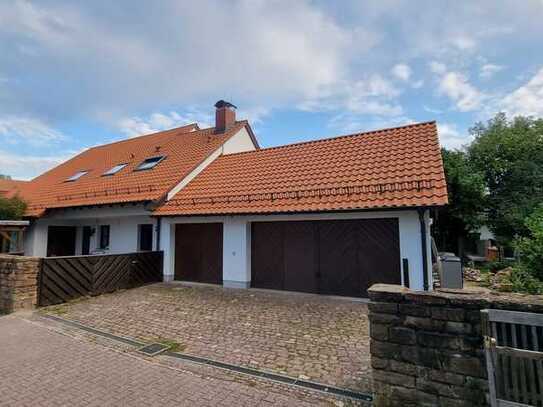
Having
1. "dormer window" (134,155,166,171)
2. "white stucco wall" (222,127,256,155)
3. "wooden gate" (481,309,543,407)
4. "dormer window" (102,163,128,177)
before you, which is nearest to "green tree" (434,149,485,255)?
"white stucco wall" (222,127,256,155)

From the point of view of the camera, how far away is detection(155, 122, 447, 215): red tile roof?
8.50m

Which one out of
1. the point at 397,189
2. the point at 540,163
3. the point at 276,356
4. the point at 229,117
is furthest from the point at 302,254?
the point at 540,163

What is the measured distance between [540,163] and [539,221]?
18.4m

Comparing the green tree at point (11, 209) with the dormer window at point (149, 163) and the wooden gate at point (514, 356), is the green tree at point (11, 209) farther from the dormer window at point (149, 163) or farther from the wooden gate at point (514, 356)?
the wooden gate at point (514, 356)

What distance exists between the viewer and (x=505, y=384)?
300cm

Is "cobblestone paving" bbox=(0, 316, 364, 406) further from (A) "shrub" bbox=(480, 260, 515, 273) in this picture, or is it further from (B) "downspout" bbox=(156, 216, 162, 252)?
(A) "shrub" bbox=(480, 260, 515, 273)

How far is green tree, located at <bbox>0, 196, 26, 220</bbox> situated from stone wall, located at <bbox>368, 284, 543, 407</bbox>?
17.4 m

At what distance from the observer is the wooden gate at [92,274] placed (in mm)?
8977

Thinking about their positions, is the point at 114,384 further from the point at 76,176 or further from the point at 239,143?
the point at 76,176

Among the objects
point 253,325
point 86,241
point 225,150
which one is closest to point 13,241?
point 86,241

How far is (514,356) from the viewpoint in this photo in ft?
9.55

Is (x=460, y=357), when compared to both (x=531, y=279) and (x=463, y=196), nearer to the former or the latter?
(x=531, y=279)

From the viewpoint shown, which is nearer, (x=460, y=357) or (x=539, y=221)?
(x=460, y=357)

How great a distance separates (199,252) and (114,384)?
7.21m
